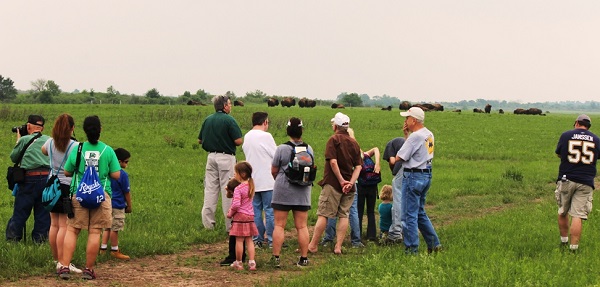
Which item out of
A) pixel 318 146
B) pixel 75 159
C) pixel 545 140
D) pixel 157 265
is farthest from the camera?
pixel 545 140

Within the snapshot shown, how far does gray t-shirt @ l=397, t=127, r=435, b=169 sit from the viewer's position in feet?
28.3

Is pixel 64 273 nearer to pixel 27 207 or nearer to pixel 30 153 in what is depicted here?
pixel 27 207

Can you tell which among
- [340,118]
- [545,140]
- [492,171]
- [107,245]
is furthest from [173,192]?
[545,140]

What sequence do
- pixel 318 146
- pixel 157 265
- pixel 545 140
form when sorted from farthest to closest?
pixel 545 140 → pixel 318 146 → pixel 157 265

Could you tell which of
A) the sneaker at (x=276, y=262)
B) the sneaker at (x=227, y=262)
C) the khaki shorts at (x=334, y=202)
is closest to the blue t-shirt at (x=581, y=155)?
the khaki shorts at (x=334, y=202)

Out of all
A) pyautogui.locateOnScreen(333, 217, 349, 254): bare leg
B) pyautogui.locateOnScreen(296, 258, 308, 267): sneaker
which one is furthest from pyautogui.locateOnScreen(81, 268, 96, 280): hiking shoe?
pyautogui.locateOnScreen(333, 217, 349, 254): bare leg

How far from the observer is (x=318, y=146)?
2805 cm

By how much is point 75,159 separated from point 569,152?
22.5 feet

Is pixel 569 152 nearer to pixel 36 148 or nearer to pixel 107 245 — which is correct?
pixel 107 245

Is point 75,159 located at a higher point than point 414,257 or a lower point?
higher

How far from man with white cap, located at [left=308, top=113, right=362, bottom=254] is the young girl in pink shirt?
121cm

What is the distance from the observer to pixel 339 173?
8.86m

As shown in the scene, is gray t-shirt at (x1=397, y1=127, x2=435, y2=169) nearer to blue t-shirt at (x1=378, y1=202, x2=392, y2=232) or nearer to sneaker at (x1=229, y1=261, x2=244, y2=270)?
blue t-shirt at (x1=378, y1=202, x2=392, y2=232)

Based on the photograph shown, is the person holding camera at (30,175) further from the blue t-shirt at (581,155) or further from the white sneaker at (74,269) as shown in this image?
the blue t-shirt at (581,155)
